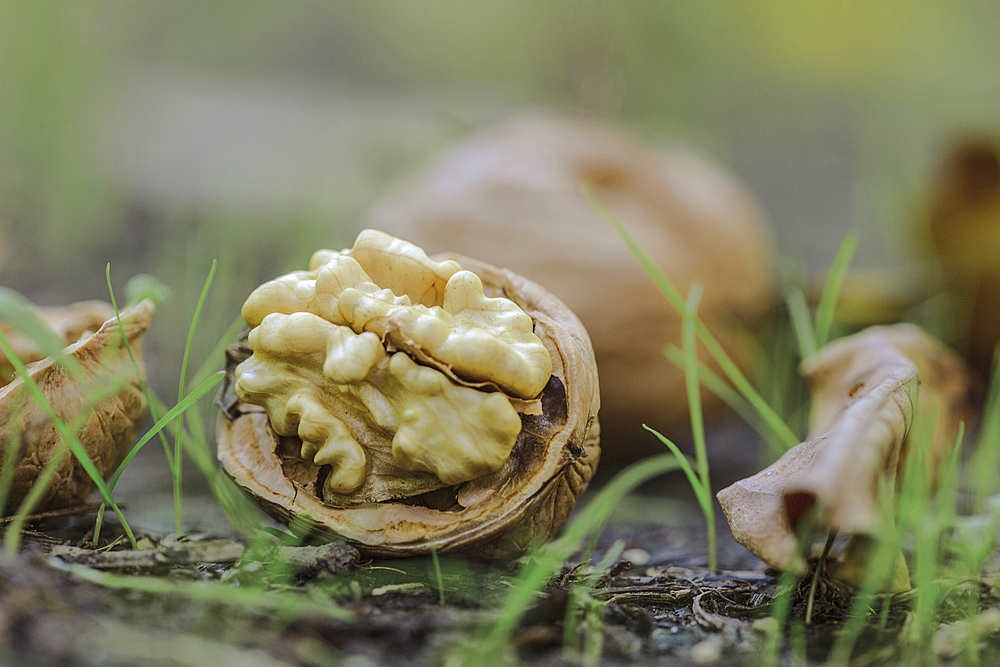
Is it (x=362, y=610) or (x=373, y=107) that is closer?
(x=362, y=610)

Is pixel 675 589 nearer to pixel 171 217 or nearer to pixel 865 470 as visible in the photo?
pixel 865 470

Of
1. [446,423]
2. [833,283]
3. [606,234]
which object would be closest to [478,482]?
[446,423]

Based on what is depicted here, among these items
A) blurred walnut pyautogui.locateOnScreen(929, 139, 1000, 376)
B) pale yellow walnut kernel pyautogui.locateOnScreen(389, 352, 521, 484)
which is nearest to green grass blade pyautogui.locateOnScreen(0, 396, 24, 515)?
pale yellow walnut kernel pyautogui.locateOnScreen(389, 352, 521, 484)

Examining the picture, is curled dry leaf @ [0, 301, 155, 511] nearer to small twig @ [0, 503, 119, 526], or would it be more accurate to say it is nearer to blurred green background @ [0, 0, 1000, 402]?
small twig @ [0, 503, 119, 526]

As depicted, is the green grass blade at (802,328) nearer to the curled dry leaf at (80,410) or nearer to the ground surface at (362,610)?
the ground surface at (362,610)

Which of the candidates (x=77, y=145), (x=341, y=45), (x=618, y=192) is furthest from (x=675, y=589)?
(x=341, y=45)

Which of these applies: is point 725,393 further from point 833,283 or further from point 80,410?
point 80,410
